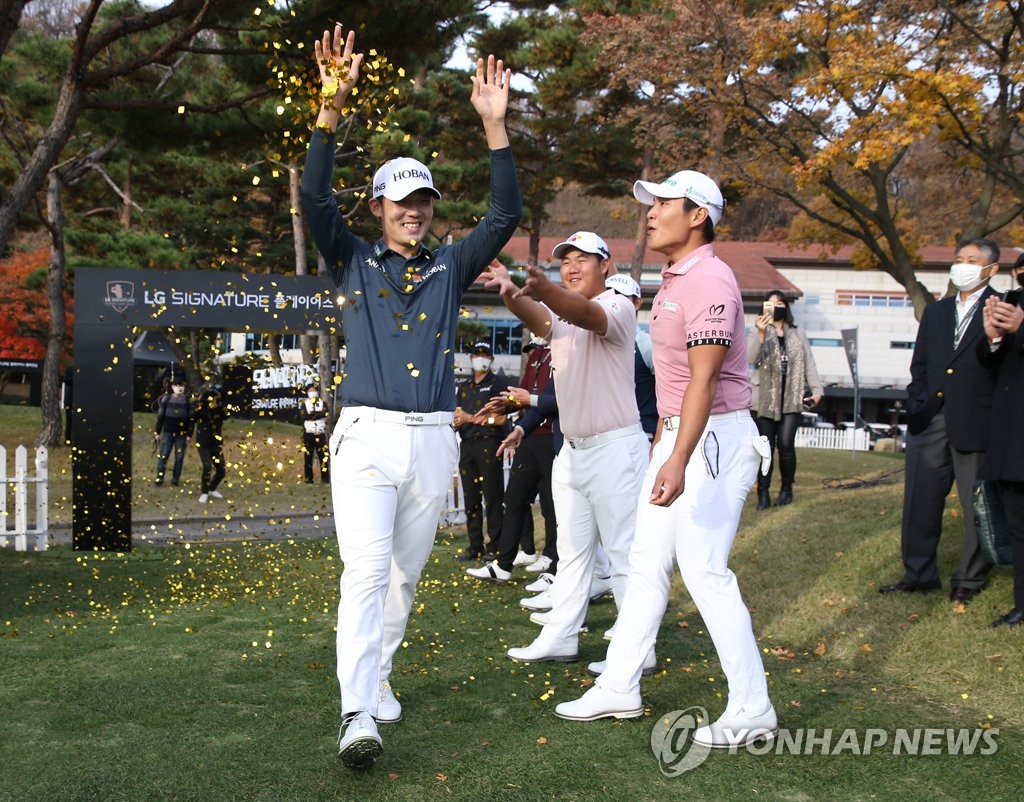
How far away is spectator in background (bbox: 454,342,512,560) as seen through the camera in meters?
9.55

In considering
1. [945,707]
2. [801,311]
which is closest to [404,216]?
[945,707]

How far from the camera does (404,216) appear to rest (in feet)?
14.2

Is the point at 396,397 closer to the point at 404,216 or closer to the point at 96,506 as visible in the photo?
the point at 404,216

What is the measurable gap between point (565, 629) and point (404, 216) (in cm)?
261

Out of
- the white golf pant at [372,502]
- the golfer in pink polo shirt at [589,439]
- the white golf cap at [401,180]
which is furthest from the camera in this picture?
the golfer in pink polo shirt at [589,439]

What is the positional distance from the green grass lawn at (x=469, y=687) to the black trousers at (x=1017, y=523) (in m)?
0.30

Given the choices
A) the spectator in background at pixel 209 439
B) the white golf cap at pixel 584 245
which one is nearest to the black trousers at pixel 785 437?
the white golf cap at pixel 584 245

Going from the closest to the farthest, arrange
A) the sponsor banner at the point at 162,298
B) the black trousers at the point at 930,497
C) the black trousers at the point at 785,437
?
the black trousers at the point at 930,497 → the black trousers at the point at 785,437 → the sponsor banner at the point at 162,298

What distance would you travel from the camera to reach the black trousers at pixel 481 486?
9555mm

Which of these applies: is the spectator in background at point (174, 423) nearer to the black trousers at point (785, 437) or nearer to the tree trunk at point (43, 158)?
the tree trunk at point (43, 158)

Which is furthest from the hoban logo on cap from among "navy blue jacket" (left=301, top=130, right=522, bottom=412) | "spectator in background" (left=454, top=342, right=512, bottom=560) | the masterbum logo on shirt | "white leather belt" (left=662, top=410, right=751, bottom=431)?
"spectator in background" (left=454, top=342, right=512, bottom=560)

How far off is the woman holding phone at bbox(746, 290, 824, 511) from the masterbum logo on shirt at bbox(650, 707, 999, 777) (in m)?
5.82

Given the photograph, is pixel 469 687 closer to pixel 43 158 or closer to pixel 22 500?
pixel 22 500

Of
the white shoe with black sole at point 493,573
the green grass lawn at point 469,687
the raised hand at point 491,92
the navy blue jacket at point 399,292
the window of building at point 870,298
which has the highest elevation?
the window of building at point 870,298
